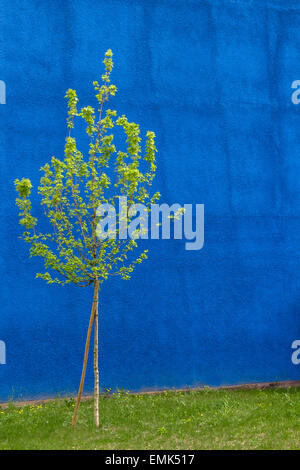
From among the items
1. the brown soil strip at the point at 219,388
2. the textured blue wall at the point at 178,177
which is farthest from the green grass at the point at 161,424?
the textured blue wall at the point at 178,177

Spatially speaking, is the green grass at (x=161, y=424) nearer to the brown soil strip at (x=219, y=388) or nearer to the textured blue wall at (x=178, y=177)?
the brown soil strip at (x=219, y=388)

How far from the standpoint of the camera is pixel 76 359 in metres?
11.2

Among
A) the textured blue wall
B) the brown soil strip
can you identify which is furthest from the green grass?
the textured blue wall

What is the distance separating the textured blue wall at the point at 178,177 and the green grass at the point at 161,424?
1021 mm

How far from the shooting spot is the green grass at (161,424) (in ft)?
26.2

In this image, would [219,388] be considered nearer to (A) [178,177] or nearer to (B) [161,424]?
(B) [161,424]

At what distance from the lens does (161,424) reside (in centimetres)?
898

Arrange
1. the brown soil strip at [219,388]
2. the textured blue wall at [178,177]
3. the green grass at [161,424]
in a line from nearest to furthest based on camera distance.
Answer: the green grass at [161,424] → the brown soil strip at [219,388] → the textured blue wall at [178,177]

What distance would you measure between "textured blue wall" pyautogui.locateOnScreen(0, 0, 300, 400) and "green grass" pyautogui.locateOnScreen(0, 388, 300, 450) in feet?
3.35

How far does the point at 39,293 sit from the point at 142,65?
506 cm

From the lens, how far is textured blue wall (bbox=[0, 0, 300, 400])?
36.6 feet
